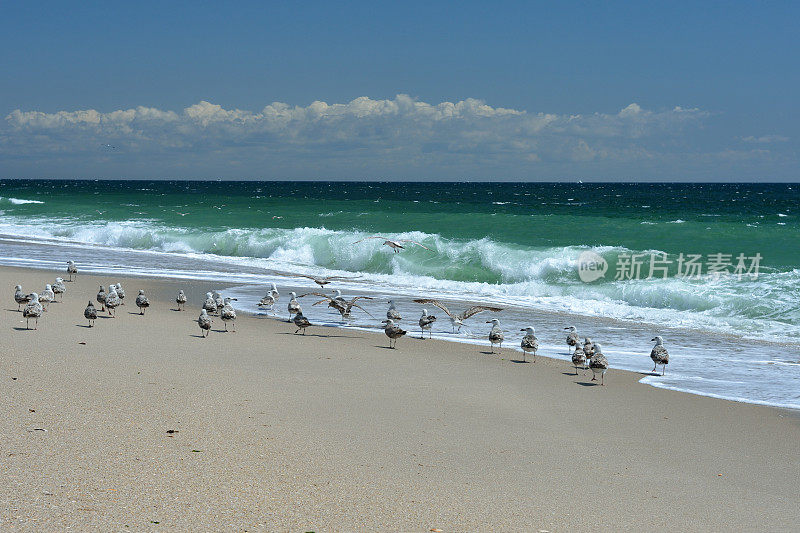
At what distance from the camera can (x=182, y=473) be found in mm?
5680

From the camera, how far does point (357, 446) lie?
686 cm

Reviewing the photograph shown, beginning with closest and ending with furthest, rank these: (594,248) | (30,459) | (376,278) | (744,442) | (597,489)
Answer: (30,459) < (597,489) < (744,442) < (376,278) < (594,248)

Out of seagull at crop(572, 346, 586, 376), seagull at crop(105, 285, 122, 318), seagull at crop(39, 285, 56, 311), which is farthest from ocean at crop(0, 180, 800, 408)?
seagull at crop(39, 285, 56, 311)

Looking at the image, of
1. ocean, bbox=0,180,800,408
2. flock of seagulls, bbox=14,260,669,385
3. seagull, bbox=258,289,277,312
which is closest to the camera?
flock of seagulls, bbox=14,260,669,385

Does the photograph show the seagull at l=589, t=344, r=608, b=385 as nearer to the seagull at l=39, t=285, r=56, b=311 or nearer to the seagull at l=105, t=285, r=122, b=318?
the seagull at l=105, t=285, r=122, b=318

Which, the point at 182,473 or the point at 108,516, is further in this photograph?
the point at 182,473

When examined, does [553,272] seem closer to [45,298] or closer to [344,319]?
[344,319]

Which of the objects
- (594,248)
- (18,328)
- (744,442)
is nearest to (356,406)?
(744,442)

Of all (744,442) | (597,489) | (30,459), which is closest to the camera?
(30,459)

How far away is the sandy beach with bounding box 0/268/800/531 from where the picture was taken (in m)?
5.25

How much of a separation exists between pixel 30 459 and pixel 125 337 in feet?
20.9

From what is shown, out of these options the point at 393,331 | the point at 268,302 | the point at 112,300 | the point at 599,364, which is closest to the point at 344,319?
the point at 268,302

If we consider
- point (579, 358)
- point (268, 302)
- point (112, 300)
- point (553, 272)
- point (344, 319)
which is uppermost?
point (553, 272)

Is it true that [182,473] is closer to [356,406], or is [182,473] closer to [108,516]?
[108,516]
